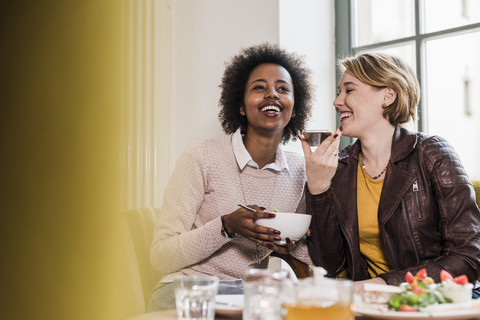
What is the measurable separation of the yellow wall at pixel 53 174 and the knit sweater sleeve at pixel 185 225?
3.33ft

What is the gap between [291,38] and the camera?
8.73 ft

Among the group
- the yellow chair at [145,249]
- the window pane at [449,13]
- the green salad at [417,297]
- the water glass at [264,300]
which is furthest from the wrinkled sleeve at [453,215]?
the window pane at [449,13]

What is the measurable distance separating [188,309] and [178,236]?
891mm

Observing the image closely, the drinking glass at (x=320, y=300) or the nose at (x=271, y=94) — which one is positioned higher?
the nose at (x=271, y=94)

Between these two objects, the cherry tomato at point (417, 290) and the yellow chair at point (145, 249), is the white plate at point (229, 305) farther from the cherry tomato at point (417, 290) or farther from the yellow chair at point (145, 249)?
the yellow chair at point (145, 249)

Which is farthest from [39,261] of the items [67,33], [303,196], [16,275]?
[303,196]

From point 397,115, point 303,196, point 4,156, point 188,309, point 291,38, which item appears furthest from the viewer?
point 291,38

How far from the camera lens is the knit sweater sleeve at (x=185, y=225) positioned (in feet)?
5.21

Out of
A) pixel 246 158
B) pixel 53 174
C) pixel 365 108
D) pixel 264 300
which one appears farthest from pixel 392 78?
pixel 53 174

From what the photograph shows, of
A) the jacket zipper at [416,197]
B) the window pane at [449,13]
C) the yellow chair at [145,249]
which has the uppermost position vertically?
the window pane at [449,13]

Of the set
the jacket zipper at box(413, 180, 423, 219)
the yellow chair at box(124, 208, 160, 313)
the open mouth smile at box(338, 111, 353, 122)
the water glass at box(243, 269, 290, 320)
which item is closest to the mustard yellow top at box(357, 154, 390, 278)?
the jacket zipper at box(413, 180, 423, 219)

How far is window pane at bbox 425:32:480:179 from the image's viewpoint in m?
2.30

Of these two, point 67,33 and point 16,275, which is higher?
point 67,33

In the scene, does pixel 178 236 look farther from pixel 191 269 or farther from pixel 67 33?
pixel 67 33
